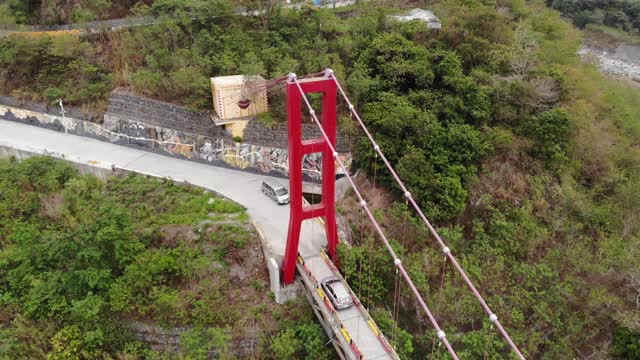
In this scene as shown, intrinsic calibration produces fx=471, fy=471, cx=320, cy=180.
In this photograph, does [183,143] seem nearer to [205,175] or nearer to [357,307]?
[205,175]

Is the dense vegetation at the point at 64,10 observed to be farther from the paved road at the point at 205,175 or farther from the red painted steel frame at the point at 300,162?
the red painted steel frame at the point at 300,162

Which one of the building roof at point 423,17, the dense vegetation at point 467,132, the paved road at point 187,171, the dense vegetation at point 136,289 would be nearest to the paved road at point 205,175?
the paved road at point 187,171

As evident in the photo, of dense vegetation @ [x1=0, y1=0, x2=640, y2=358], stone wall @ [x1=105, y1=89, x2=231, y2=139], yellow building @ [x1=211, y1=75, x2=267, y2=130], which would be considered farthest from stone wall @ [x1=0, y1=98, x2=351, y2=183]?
dense vegetation @ [x1=0, y1=0, x2=640, y2=358]

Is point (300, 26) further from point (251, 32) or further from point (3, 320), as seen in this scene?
point (3, 320)

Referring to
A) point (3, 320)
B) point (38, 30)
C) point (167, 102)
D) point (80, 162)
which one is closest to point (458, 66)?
point (167, 102)

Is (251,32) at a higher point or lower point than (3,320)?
higher

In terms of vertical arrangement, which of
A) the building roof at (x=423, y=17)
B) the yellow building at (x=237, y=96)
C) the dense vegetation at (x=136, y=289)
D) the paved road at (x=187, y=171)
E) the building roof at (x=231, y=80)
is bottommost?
the dense vegetation at (x=136, y=289)
